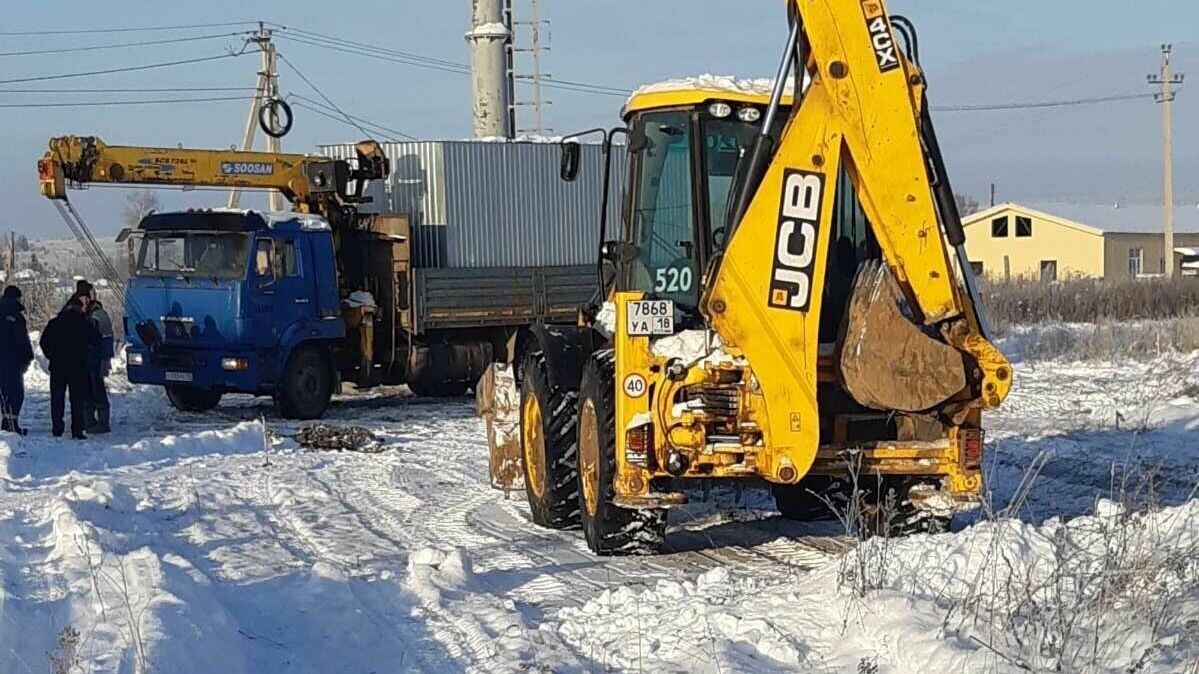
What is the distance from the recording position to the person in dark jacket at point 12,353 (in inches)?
677

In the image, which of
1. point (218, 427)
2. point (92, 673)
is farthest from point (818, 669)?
point (218, 427)

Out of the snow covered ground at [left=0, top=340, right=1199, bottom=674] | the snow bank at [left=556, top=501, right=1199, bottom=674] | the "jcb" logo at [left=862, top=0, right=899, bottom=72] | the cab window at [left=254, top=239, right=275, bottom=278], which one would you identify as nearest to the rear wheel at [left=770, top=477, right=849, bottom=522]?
the snow covered ground at [left=0, top=340, right=1199, bottom=674]

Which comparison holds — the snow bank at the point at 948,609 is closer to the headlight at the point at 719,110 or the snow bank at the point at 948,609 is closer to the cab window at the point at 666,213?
the cab window at the point at 666,213

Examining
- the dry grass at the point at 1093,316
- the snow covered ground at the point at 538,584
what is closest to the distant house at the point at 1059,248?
the dry grass at the point at 1093,316

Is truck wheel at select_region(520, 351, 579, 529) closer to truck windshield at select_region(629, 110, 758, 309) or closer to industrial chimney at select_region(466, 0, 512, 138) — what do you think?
truck windshield at select_region(629, 110, 758, 309)

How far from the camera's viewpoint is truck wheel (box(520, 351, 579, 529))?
34.1ft

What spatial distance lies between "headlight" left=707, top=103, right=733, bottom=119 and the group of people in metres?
10.2

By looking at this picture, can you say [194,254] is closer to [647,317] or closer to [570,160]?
[570,160]

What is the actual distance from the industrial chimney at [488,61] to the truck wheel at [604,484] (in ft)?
70.6

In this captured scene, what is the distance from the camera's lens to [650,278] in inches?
382

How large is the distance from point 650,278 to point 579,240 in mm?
13842

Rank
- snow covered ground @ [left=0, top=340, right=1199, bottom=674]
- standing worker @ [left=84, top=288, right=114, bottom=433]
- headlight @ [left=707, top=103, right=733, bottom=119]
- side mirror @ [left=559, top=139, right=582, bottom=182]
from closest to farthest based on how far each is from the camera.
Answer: snow covered ground @ [left=0, top=340, right=1199, bottom=674], headlight @ [left=707, top=103, right=733, bottom=119], side mirror @ [left=559, top=139, right=582, bottom=182], standing worker @ [left=84, top=288, right=114, bottom=433]

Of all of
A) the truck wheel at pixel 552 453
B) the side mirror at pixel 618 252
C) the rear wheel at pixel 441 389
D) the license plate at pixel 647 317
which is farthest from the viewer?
the rear wheel at pixel 441 389

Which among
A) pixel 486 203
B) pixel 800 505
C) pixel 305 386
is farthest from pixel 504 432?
pixel 486 203
